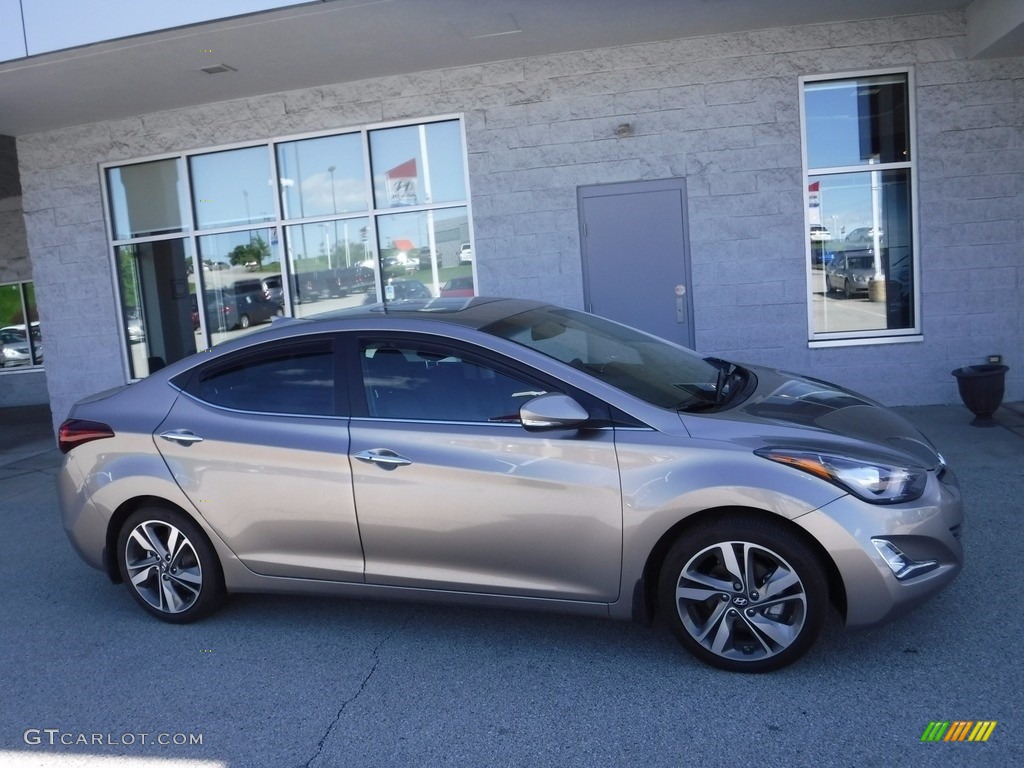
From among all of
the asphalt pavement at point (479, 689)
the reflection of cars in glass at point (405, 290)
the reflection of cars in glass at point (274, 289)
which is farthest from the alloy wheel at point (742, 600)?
the reflection of cars in glass at point (274, 289)

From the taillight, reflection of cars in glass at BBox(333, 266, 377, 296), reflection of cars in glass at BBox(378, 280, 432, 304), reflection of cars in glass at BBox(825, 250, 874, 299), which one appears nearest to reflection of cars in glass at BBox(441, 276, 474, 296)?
reflection of cars in glass at BBox(378, 280, 432, 304)

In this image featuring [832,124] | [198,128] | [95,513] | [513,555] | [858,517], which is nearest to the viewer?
[858,517]

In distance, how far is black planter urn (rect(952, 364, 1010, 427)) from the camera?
7.95m

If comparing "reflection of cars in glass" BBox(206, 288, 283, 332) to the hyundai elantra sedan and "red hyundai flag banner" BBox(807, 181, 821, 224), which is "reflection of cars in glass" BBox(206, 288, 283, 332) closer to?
the hyundai elantra sedan

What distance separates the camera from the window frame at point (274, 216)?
9.80 m

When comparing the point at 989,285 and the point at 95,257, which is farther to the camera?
the point at 95,257

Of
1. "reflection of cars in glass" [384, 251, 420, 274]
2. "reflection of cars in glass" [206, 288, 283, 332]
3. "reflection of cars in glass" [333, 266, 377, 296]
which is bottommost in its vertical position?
"reflection of cars in glass" [206, 288, 283, 332]

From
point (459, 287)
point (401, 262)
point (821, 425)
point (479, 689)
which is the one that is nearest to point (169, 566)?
point (479, 689)

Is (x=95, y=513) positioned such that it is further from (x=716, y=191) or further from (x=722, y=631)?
(x=716, y=191)

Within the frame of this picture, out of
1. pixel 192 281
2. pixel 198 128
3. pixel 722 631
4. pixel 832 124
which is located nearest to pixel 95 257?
pixel 192 281

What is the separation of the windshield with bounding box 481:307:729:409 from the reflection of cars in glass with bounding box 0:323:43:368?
14016 mm

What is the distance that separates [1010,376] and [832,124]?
9.84 feet

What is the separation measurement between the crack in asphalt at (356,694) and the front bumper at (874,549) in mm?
2032

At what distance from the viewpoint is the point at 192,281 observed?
1101cm
